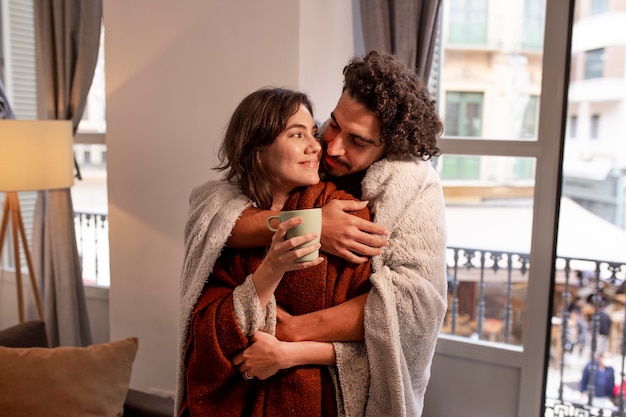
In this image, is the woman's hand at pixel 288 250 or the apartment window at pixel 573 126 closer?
the woman's hand at pixel 288 250

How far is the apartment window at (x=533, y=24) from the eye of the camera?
2.29m

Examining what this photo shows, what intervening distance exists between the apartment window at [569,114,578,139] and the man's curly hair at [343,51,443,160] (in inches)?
43.0

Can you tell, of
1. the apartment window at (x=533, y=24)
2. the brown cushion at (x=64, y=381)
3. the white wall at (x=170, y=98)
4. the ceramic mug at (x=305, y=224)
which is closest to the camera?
the ceramic mug at (x=305, y=224)

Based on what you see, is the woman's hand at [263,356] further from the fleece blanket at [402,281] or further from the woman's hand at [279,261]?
the fleece blanket at [402,281]

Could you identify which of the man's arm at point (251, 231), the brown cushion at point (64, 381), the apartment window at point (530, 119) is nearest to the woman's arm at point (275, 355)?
the man's arm at point (251, 231)

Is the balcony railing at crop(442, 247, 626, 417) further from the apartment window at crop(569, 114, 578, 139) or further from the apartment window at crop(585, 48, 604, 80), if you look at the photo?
the apartment window at crop(585, 48, 604, 80)

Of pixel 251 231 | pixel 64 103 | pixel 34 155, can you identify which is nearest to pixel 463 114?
pixel 251 231

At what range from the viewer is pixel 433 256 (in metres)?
1.37

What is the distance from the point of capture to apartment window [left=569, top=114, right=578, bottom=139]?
2275 millimetres

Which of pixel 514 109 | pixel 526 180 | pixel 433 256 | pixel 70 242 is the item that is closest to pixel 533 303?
pixel 526 180

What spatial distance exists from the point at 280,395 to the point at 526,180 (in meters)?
1.51

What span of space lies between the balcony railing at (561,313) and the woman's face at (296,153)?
1.39 metres

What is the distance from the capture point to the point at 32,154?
92.5 inches

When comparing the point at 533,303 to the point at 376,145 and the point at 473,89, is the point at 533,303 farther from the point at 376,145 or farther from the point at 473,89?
the point at 376,145
